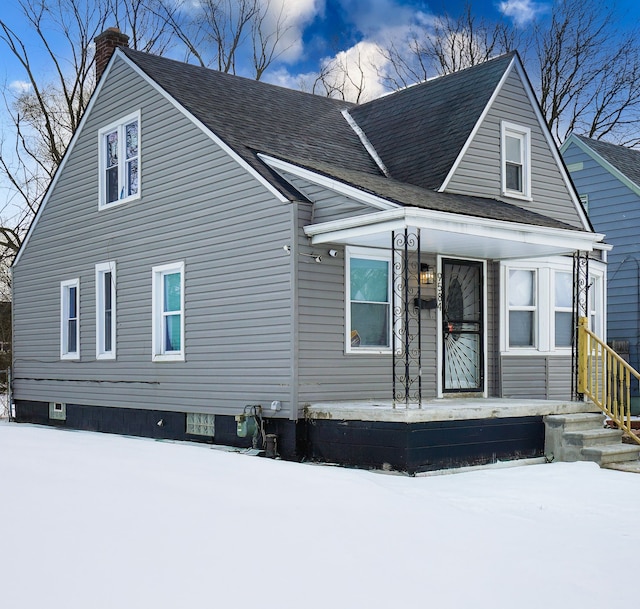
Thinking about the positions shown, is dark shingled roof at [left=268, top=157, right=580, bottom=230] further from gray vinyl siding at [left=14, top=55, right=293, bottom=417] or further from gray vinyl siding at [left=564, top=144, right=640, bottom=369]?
gray vinyl siding at [left=564, top=144, right=640, bottom=369]

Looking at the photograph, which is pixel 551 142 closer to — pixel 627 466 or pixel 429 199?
pixel 429 199

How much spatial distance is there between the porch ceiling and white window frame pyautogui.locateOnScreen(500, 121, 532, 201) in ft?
5.00

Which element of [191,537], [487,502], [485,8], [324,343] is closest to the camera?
[191,537]

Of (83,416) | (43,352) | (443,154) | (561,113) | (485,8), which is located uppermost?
(485,8)

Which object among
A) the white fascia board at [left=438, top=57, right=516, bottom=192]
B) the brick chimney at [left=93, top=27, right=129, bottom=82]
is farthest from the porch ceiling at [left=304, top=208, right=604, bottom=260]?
the brick chimney at [left=93, top=27, right=129, bottom=82]

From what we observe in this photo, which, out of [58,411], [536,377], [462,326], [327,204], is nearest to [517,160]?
[462,326]

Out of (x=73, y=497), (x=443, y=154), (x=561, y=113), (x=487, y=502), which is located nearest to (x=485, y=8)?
(x=561, y=113)

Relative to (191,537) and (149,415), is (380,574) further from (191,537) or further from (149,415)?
(149,415)

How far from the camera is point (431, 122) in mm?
13969

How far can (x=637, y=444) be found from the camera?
11156mm

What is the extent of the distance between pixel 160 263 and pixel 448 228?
17.4 ft

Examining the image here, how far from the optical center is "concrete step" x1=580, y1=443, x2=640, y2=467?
10172 millimetres

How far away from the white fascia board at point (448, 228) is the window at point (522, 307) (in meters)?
1.75

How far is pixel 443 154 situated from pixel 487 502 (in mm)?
6589
